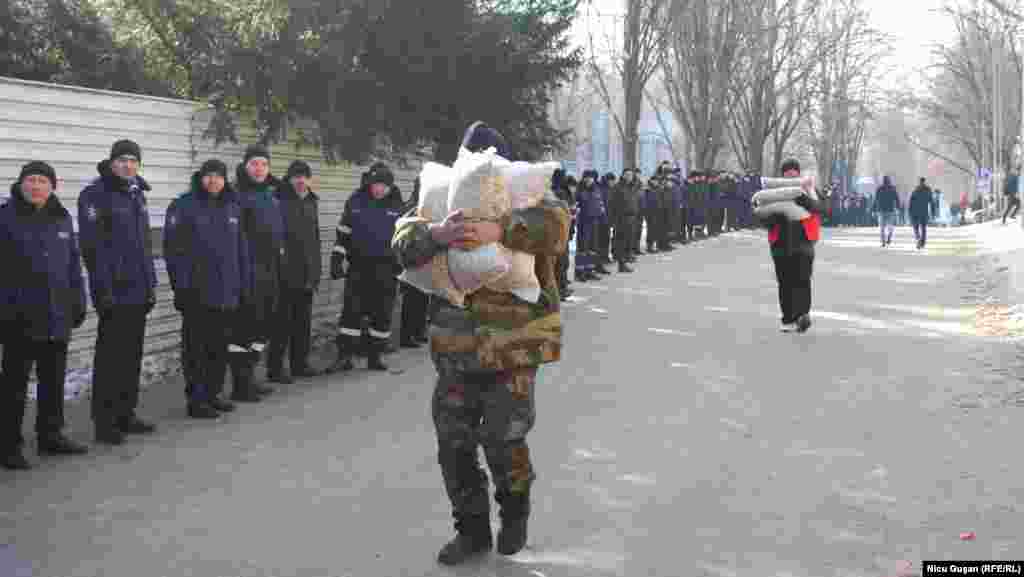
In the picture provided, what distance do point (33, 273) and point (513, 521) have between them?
3.77m

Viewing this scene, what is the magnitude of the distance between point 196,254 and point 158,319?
104 inches

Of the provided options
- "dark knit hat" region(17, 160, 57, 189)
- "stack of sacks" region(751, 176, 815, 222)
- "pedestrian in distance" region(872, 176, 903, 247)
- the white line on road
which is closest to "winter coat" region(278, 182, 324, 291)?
"dark knit hat" region(17, 160, 57, 189)

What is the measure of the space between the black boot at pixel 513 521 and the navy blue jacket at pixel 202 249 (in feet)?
13.5

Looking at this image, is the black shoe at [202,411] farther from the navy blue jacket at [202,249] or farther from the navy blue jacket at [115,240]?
the navy blue jacket at [115,240]

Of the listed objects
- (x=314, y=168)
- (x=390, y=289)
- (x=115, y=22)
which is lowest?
(x=390, y=289)

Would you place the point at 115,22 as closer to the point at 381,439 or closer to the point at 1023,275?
the point at 381,439

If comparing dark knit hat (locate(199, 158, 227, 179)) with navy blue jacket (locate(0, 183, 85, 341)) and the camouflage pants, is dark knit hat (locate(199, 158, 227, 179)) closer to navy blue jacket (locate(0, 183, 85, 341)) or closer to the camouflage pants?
navy blue jacket (locate(0, 183, 85, 341))

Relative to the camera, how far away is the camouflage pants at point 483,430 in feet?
17.3

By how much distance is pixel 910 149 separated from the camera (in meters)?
116

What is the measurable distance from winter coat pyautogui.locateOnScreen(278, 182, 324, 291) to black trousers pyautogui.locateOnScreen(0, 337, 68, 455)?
2906 millimetres

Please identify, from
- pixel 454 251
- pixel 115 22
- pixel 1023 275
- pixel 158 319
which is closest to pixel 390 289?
pixel 158 319

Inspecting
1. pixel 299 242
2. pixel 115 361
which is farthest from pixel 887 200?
pixel 115 361

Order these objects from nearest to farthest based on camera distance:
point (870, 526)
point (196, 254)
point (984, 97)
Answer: point (870, 526) → point (196, 254) → point (984, 97)

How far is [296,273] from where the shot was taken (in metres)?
10.5
